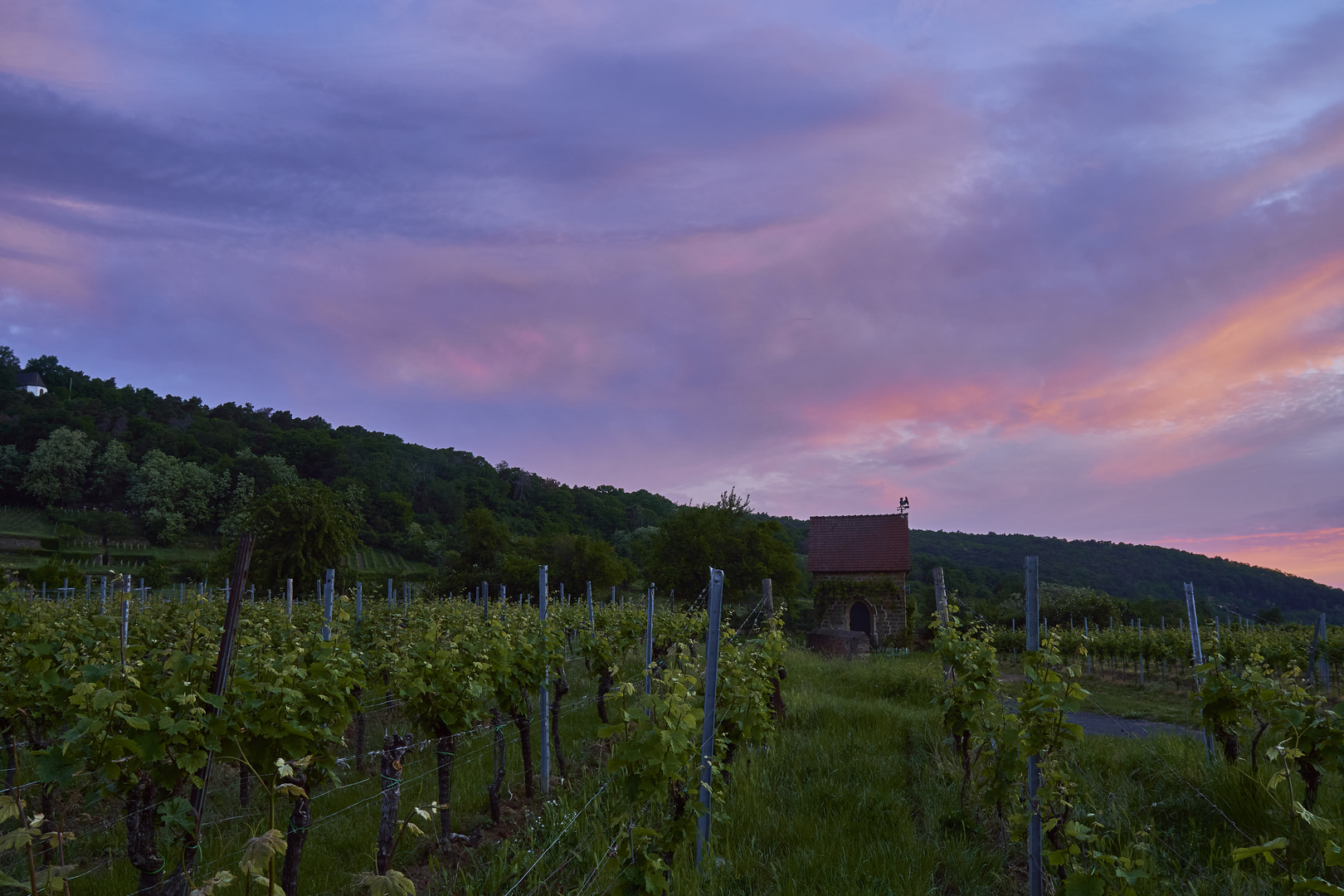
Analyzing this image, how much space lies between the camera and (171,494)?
59219 millimetres

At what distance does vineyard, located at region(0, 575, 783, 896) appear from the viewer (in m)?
3.43

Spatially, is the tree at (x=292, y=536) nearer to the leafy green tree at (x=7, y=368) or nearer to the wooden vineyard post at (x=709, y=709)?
the wooden vineyard post at (x=709, y=709)

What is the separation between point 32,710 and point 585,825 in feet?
14.5

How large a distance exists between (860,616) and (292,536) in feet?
74.0

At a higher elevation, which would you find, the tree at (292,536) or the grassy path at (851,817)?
the tree at (292,536)

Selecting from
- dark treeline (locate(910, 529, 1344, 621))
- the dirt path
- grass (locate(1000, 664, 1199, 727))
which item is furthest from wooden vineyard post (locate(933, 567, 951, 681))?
dark treeline (locate(910, 529, 1344, 621))

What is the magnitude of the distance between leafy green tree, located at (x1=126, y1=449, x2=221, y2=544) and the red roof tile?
5280 cm

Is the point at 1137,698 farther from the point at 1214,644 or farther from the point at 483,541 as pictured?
the point at 483,541

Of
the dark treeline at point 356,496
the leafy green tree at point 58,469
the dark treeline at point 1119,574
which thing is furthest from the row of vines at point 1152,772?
the leafy green tree at point 58,469

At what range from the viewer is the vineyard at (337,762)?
343cm

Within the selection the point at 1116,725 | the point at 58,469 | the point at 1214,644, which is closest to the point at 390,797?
the point at 1116,725

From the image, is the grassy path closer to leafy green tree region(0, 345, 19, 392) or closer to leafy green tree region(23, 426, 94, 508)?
leafy green tree region(23, 426, 94, 508)

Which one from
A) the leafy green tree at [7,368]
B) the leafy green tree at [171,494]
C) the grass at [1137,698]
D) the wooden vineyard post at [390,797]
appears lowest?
the grass at [1137,698]

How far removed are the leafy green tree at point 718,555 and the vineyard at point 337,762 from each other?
2539cm
